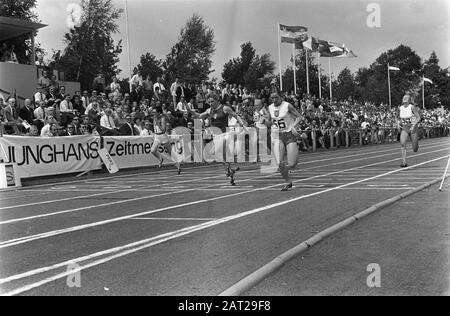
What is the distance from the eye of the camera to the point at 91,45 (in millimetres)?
22969

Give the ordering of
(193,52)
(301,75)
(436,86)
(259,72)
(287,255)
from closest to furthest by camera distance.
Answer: (287,255)
(193,52)
(259,72)
(301,75)
(436,86)

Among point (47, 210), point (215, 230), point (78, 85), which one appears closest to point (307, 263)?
point (215, 230)

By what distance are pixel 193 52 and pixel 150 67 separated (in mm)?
12526

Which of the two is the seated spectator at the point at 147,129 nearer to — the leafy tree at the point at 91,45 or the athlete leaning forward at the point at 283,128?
the leafy tree at the point at 91,45

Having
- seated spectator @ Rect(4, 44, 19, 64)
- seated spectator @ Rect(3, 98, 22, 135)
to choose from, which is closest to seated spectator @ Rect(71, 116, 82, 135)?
seated spectator @ Rect(3, 98, 22, 135)

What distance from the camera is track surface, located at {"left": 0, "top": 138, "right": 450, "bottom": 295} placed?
492cm

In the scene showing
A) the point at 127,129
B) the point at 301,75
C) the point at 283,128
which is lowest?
the point at 283,128

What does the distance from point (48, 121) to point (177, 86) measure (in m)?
5.74

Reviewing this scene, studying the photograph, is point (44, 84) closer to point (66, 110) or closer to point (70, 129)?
point (66, 110)

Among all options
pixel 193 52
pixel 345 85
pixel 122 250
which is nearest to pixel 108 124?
pixel 193 52

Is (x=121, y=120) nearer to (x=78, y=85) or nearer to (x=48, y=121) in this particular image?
(x=48, y=121)

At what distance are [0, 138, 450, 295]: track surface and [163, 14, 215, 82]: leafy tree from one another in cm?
300

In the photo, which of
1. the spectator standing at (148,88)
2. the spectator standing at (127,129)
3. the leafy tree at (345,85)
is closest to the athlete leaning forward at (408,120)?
the spectator standing at (127,129)

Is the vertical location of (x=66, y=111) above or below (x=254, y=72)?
below
